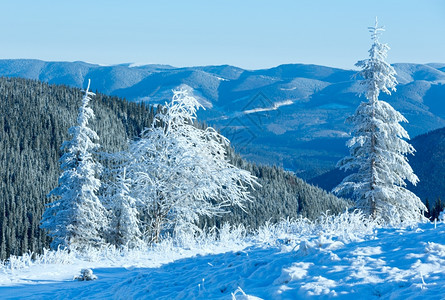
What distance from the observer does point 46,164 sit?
12212 cm

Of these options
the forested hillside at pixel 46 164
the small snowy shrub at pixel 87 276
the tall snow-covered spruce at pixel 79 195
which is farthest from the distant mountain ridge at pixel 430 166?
the small snowy shrub at pixel 87 276

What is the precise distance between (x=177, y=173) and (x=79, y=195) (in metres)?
10.5

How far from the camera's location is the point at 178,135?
15.3m

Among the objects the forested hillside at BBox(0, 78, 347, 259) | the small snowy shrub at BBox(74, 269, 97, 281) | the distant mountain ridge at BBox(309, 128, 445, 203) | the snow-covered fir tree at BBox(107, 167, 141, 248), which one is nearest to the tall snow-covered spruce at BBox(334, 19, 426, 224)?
the snow-covered fir tree at BBox(107, 167, 141, 248)

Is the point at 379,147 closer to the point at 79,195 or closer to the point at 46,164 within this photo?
the point at 79,195

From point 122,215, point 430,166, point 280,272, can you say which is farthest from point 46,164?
point 430,166

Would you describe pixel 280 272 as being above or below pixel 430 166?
above

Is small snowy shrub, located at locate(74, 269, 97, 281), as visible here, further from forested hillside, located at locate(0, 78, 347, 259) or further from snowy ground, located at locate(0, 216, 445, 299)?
forested hillside, located at locate(0, 78, 347, 259)

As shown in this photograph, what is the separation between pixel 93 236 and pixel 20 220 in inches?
2881

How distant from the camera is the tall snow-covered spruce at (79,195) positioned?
2338cm

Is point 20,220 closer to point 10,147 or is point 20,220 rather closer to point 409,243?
point 10,147

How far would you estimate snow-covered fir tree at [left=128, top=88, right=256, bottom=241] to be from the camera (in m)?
14.6

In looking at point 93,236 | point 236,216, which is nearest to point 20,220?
point 236,216

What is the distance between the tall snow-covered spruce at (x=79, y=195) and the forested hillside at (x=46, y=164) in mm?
43393
